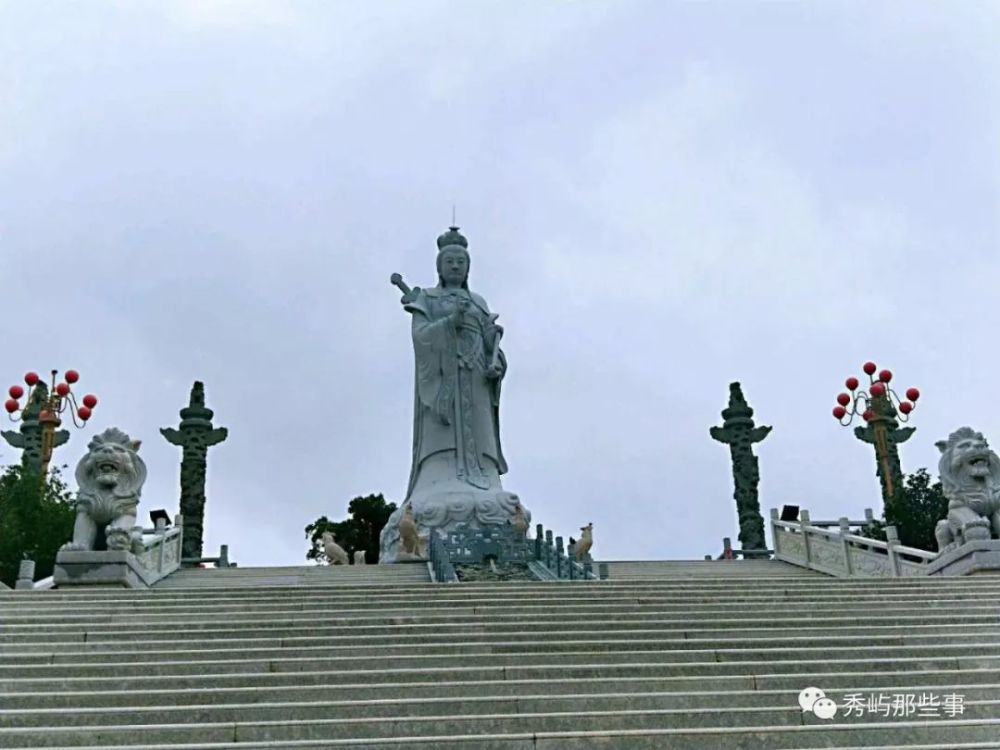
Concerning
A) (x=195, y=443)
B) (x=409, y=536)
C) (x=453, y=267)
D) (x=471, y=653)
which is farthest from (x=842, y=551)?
(x=195, y=443)

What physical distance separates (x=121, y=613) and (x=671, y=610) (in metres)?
4.24

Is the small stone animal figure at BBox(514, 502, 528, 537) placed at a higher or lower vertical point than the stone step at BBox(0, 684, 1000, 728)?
higher

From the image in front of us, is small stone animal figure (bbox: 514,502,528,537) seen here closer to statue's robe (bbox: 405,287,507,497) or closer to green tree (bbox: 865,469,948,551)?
statue's robe (bbox: 405,287,507,497)

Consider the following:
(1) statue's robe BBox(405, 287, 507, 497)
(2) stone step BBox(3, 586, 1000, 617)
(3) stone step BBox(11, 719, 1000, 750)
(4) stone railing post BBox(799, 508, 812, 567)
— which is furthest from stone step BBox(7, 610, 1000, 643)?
(1) statue's robe BBox(405, 287, 507, 497)

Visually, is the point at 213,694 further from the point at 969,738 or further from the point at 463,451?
the point at 463,451

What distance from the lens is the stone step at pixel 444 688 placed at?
584 centimetres

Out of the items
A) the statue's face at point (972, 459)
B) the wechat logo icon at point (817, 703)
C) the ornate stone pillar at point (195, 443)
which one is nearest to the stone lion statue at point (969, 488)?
the statue's face at point (972, 459)

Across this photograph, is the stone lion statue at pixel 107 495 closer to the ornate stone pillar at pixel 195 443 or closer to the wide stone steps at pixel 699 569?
the wide stone steps at pixel 699 569

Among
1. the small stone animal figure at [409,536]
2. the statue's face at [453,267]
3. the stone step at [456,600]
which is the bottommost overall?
the stone step at [456,600]

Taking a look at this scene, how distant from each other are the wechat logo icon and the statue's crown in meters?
14.2

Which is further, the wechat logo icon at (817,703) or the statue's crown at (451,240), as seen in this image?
the statue's crown at (451,240)

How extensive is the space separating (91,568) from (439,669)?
5236mm

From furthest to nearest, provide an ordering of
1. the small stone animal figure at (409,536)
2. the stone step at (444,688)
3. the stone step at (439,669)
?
the small stone animal figure at (409,536)
the stone step at (439,669)
the stone step at (444,688)

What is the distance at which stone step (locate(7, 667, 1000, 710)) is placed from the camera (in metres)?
5.84
